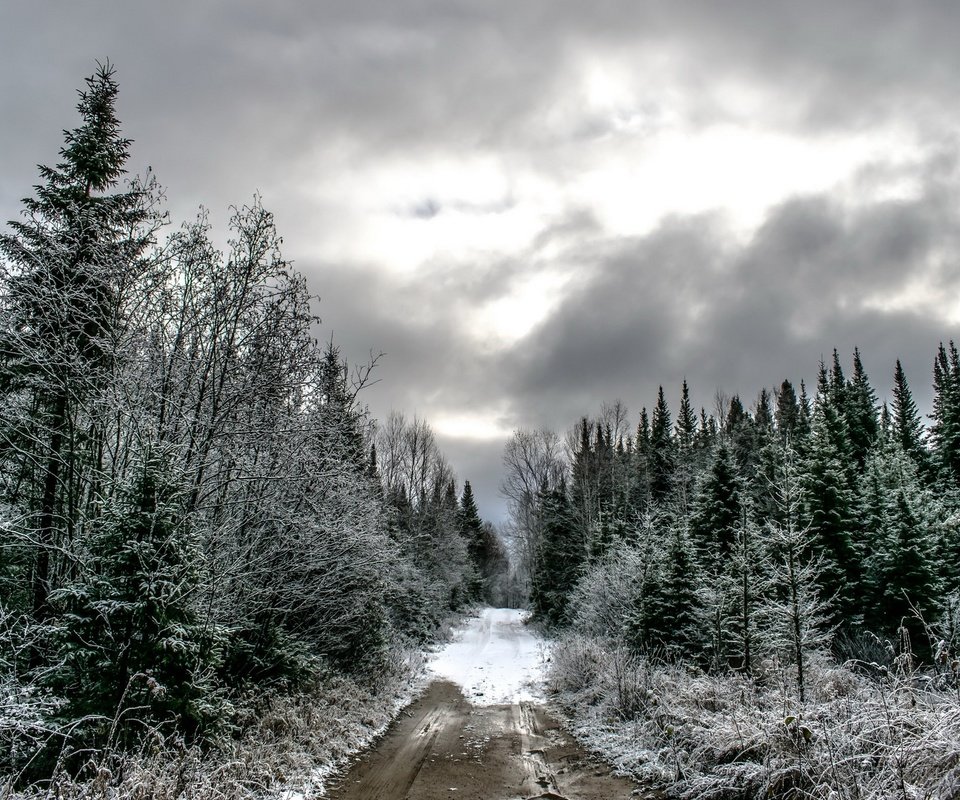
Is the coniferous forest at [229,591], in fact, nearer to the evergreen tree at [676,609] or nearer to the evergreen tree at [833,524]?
the evergreen tree at [676,609]

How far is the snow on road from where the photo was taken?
15.2 m

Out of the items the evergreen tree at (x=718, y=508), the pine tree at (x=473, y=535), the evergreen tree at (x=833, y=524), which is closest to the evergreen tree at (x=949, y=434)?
the evergreen tree at (x=833, y=524)

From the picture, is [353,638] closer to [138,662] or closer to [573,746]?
[573,746]

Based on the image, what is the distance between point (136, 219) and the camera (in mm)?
9391

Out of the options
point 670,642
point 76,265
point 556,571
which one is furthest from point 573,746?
point 556,571

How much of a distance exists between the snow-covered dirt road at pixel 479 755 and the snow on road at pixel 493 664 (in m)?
0.11

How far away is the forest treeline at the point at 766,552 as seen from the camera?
12.7 metres

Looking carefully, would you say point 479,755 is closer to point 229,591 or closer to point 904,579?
point 229,591

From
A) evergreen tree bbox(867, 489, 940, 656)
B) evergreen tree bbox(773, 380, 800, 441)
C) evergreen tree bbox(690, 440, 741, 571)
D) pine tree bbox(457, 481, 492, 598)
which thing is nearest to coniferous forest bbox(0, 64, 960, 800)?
evergreen tree bbox(690, 440, 741, 571)

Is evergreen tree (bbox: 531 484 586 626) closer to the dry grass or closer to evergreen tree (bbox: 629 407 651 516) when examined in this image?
evergreen tree (bbox: 629 407 651 516)

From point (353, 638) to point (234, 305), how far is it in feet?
30.1

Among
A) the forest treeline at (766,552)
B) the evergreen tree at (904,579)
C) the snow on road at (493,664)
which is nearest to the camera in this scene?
the forest treeline at (766,552)

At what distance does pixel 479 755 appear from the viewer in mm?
9273

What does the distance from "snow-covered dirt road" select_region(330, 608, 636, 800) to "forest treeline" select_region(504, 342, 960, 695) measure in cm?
367
